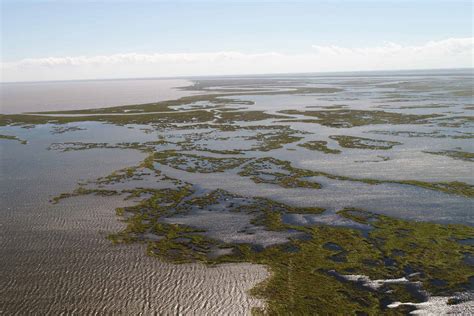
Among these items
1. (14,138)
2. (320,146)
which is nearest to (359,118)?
(320,146)

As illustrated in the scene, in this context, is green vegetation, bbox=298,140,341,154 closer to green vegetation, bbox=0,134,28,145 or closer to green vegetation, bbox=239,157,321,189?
green vegetation, bbox=239,157,321,189

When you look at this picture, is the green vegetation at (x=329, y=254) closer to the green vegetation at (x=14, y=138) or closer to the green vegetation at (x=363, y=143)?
the green vegetation at (x=363, y=143)

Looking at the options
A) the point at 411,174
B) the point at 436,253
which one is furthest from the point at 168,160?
the point at 436,253

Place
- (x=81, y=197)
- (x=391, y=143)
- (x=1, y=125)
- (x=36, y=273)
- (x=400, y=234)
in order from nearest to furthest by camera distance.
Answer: (x=36, y=273) < (x=400, y=234) < (x=81, y=197) < (x=391, y=143) < (x=1, y=125)

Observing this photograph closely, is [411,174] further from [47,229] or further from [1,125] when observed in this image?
[1,125]

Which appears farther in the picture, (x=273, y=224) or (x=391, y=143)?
(x=391, y=143)

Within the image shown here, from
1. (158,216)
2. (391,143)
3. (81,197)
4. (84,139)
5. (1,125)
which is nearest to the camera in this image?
(158,216)

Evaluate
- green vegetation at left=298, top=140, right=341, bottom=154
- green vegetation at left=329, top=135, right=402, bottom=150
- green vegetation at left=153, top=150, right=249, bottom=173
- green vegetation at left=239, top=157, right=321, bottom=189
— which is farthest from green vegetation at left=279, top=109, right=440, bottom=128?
green vegetation at left=153, top=150, right=249, bottom=173
